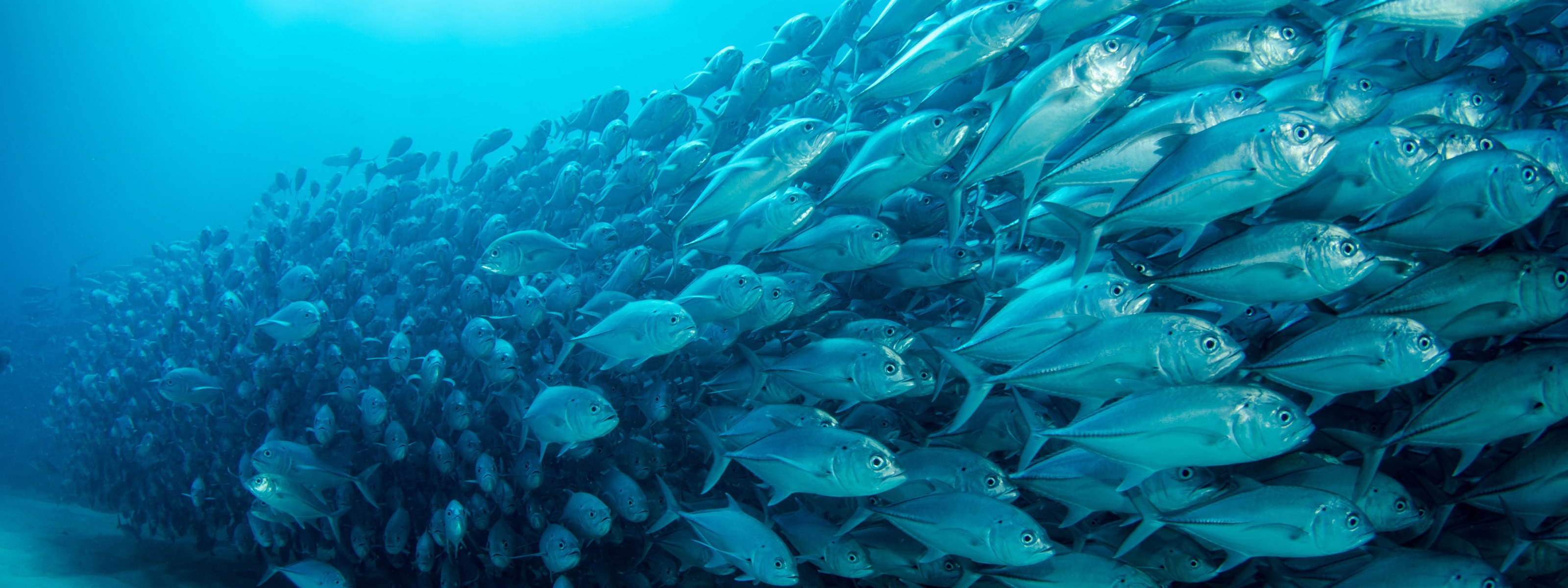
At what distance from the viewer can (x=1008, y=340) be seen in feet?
8.40

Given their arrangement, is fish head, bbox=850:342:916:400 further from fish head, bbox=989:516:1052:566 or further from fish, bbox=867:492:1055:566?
fish head, bbox=989:516:1052:566

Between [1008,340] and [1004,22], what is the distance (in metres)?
1.40

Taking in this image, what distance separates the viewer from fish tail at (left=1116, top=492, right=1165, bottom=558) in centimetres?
252

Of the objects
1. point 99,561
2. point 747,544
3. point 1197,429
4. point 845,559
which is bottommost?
point 99,561

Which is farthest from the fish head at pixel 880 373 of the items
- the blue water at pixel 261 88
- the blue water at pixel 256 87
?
the blue water at pixel 261 88

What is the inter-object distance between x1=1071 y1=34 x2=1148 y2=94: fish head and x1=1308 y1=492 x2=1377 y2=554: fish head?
1.76 metres

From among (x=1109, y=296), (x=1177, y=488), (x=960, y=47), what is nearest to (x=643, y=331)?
(x=960, y=47)

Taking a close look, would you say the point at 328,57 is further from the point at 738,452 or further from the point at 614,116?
the point at 738,452

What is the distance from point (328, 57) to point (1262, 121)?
78.0 meters

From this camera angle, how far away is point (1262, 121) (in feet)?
6.55

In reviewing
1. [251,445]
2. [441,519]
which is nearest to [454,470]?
[441,519]

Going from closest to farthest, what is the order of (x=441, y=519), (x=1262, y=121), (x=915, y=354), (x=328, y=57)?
(x=1262, y=121), (x=915, y=354), (x=441, y=519), (x=328, y=57)

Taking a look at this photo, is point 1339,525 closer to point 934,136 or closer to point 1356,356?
point 1356,356

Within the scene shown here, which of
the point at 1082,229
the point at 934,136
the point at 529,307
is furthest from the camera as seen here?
the point at 529,307
